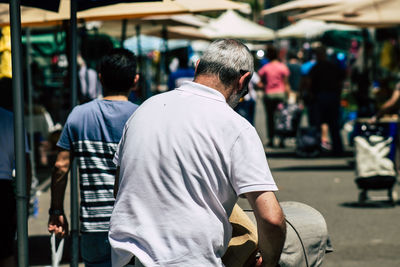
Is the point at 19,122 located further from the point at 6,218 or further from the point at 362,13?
the point at 362,13

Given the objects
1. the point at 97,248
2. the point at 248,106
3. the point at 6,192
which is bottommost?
the point at 248,106

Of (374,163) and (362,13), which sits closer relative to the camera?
(374,163)

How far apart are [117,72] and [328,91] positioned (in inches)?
438

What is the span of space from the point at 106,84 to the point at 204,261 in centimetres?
183

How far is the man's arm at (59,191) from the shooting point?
15.0ft

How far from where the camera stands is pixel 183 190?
2.99 m

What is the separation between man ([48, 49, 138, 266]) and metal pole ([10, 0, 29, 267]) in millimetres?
731

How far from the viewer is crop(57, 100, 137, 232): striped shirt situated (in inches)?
173

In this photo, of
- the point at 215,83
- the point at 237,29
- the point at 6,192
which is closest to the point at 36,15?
the point at 6,192

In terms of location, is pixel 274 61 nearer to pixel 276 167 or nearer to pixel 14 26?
Result: pixel 276 167

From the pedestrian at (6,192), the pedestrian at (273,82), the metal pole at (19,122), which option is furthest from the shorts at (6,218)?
the pedestrian at (273,82)

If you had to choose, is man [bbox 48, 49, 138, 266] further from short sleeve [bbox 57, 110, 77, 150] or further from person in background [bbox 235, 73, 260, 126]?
person in background [bbox 235, 73, 260, 126]

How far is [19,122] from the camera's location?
12.0 feet

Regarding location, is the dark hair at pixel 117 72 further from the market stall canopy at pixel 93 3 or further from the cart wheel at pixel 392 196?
the cart wheel at pixel 392 196
